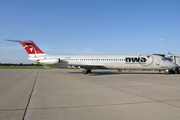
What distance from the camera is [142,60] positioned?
22625 millimetres

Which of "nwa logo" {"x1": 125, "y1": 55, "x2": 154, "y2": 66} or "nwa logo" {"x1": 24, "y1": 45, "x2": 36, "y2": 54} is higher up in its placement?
"nwa logo" {"x1": 24, "y1": 45, "x2": 36, "y2": 54}

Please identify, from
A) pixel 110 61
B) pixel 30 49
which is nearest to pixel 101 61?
pixel 110 61

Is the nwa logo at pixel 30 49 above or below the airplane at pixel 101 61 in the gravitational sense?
above

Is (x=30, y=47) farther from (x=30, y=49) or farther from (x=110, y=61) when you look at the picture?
(x=110, y=61)

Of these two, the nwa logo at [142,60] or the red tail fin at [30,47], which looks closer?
the nwa logo at [142,60]

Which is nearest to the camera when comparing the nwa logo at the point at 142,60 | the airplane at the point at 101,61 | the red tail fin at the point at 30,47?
the airplane at the point at 101,61

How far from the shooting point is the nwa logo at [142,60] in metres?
22.5

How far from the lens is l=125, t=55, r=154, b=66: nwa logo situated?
22.5 meters

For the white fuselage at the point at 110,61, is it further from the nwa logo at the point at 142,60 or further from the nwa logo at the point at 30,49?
the nwa logo at the point at 30,49

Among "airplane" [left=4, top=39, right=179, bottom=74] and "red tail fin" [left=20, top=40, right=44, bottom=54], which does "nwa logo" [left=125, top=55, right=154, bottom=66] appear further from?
"red tail fin" [left=20, top=40, right=44, bottom=54]

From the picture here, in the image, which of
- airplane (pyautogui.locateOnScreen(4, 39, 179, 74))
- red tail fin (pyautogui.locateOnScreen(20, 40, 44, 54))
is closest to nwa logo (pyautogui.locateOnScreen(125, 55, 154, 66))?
airplane (pyautogui.locateOnScreen(4, 39, 179, 74))

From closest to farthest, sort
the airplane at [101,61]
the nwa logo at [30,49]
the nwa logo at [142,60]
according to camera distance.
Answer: the airplane at [101,61], the nwa logo at [142,60], the nwa logo at [30,49]

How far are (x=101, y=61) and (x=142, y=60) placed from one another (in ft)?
20.5

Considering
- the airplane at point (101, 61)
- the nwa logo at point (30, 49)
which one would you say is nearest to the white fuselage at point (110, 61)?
the airplane at point (101, 61)
